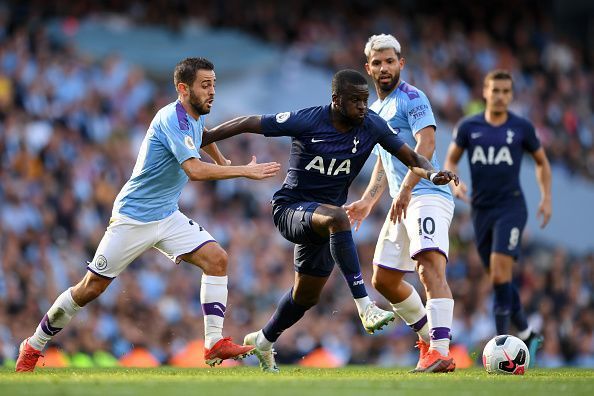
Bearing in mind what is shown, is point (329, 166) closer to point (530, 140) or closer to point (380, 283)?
point (380, 283)

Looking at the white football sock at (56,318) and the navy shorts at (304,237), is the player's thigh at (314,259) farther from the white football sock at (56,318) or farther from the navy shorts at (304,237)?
the white football sock at (56,318)

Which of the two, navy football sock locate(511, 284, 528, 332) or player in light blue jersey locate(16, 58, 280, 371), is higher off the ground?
player in light blue jersey locate(16, 58, 280, 371)

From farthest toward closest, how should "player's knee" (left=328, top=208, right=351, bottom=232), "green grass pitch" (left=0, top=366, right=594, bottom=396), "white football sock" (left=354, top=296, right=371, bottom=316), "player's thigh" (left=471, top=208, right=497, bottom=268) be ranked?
"player's thigh" (left=471, top=208, right=497, bottom=268) → "player's knee" (left=328, top=208, right=351, bottom=232) → "white football sock" (left=354, top=296, right=371, bottom=316) → "green grass pitch" (left=0, top=366, right=594, bottom=396)

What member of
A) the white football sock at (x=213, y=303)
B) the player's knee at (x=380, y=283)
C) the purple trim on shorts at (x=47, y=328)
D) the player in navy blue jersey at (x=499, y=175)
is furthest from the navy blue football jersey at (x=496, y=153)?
the purple trim on shorts at (x=47, y=328)

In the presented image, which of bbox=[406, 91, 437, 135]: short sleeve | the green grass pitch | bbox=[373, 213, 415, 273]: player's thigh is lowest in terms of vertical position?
the green grass pitch

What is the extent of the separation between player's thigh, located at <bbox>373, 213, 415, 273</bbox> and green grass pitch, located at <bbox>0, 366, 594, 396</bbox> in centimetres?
111

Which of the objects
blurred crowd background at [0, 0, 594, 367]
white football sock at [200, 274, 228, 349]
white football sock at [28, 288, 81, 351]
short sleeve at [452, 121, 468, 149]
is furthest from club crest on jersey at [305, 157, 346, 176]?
blurred crowd background at [0, 0, 594, 367]

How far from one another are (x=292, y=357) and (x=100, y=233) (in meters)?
3.40

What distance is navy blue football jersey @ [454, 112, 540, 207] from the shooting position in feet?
39.2

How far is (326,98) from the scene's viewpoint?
855 inches

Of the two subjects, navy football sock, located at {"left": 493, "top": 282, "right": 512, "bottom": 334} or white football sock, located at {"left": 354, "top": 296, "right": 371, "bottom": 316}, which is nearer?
white football sock, located at {"left": 354, "top": 296, "right": 371, "bottom": 316}

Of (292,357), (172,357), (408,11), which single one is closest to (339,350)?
(292,357)

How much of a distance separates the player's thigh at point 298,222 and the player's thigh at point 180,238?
0.70 meters

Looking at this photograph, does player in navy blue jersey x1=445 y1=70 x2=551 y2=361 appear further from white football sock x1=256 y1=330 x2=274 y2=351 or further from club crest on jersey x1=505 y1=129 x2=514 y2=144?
white football sock x1=256 y1=330 x2=274 y2=351
